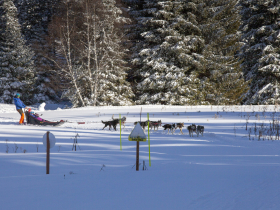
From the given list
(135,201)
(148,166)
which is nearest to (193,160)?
(148,166)

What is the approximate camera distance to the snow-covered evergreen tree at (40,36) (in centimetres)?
3225

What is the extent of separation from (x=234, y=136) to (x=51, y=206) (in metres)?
7.26

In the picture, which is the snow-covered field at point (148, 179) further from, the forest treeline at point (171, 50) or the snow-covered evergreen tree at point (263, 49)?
the snow-covered evergreen tree at point (263, 49)

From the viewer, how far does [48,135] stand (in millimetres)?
4215

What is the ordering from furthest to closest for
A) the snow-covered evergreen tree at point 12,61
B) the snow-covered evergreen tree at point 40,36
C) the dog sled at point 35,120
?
the snow-covered evergreen tree at point 40,36 → the snow-covered evergreen tree at point 12,61 → the dog sled at point 35,120

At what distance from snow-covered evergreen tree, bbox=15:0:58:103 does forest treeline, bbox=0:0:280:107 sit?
6136 millimetres

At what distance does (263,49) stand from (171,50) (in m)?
8.15

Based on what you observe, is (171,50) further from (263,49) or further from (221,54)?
(263,49)

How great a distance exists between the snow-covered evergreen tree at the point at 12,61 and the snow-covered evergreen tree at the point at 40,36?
1.40 metres

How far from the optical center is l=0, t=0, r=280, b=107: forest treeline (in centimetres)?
2422

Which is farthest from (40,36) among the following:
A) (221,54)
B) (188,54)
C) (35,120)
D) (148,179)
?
(148,179)

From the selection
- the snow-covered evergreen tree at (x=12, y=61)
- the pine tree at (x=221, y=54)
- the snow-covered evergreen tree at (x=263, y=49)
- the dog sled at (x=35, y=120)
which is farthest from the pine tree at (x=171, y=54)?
the dog sled at (x=35, y=120)

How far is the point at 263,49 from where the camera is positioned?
23.7 metres

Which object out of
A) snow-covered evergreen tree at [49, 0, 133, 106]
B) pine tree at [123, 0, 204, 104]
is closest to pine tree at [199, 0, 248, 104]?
pine tree at [123, 0, 204, 104]
